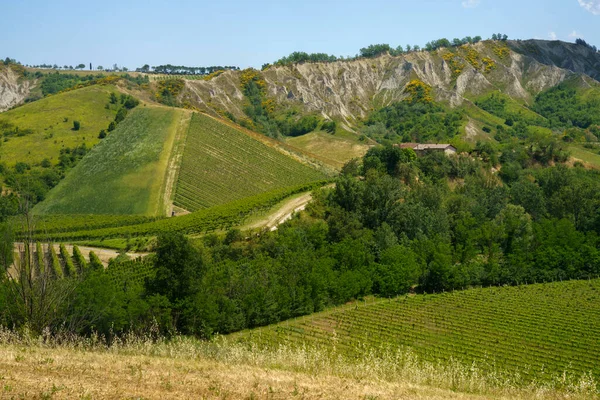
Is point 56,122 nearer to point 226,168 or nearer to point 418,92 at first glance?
point 226,168

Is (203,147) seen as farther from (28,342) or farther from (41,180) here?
(28,342)

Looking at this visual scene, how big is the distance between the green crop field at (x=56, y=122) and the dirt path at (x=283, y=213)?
168ft

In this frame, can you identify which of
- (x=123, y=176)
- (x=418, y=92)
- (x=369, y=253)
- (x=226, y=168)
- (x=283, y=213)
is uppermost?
(x=418, y=92)

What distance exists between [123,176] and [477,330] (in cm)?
6412

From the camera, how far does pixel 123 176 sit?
89812 mm

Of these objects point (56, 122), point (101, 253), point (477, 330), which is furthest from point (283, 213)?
point (56, 122)

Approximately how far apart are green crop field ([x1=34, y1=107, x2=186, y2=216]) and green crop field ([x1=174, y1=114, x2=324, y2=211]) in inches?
151

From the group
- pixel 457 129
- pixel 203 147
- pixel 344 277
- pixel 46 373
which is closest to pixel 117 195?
pixel 203 147

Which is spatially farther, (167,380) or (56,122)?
(56,122)

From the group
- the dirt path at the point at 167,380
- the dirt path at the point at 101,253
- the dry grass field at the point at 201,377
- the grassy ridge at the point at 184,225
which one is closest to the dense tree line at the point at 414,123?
the grassy ridge at the point at 184,225

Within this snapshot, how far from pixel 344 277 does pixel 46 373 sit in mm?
39289

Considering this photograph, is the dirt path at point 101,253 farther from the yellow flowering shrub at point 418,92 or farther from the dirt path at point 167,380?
the yellow flowering shrub at point 418,92

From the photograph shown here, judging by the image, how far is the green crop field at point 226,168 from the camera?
86.5 meters

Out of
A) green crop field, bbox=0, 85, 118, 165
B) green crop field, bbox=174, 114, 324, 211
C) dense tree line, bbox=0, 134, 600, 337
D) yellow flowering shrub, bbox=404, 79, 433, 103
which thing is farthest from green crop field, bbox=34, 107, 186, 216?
yellow flowering shrub, bbox=404, 79, 433, 103
